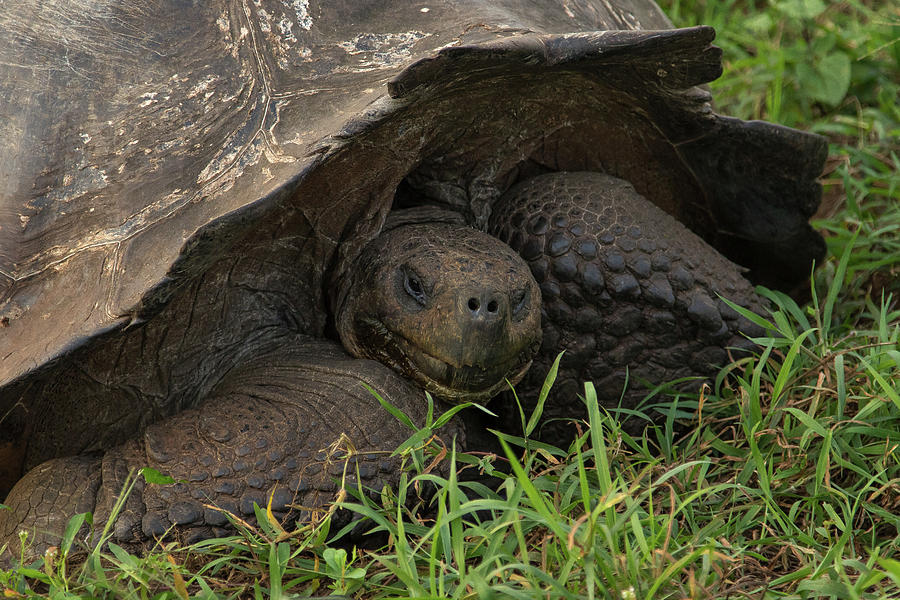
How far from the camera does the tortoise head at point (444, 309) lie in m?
2.04

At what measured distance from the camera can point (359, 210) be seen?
2340mm

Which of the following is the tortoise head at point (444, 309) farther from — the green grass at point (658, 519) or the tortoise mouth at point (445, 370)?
the green grass at point (658, 519)

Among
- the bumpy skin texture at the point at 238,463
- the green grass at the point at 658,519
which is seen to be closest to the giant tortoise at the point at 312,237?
the bumpy skin texture at the point at 238,463

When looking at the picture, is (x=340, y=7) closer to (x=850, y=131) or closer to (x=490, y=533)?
(x=490, y=533)

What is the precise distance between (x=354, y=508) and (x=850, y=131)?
2866 millimetres

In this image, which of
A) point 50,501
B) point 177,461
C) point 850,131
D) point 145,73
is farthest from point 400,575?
point 850,131

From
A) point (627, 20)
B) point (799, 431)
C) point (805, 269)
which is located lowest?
point (805, 269)

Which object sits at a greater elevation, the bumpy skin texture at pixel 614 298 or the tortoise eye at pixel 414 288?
the tortoise eye at pixel 414 288

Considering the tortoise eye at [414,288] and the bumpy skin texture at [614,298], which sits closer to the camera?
the tortoise eye at [414,288]

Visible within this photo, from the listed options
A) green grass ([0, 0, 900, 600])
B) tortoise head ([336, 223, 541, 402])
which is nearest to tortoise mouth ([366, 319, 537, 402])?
tortoise head ([336, 223, 541, 402])

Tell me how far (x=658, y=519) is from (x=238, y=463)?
0.84 meters

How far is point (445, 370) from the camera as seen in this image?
2.08m

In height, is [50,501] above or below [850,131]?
above

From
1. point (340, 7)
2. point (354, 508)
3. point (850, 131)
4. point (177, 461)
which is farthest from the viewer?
point (850, 131)
